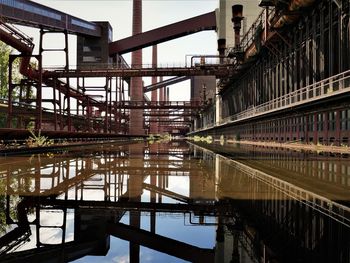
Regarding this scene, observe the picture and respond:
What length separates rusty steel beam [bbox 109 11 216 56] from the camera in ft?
296

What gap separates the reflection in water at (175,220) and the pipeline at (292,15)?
21.6 metres

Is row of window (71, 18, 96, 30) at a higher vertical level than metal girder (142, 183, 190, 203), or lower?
higher

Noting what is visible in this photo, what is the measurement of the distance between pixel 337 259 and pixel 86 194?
5.32 metres

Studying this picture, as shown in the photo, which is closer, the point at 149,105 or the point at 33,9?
the point at 33,9

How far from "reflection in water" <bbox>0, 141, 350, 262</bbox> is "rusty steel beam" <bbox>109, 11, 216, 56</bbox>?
271 ft

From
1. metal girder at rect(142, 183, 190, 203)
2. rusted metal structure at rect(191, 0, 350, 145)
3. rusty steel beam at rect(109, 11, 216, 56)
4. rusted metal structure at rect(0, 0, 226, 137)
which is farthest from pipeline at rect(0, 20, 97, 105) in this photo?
rusty steel beam at rect(109, 11, 216, 56)

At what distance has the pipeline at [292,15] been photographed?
94.4 ft

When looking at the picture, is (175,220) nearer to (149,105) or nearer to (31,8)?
(31,8)

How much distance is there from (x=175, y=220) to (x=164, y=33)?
89.4m

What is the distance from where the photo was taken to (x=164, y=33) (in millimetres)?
92250

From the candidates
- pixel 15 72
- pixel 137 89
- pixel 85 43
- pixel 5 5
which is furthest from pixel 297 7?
pixel 85 43

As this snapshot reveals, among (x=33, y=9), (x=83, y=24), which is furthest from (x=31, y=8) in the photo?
(x=83, y=24)

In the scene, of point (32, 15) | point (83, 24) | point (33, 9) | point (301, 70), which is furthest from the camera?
point (83, 24)

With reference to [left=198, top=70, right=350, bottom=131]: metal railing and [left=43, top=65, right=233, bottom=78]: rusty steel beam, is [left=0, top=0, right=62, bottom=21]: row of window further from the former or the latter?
[left=198, top=70, right=350, bottom=131]: metal railing
